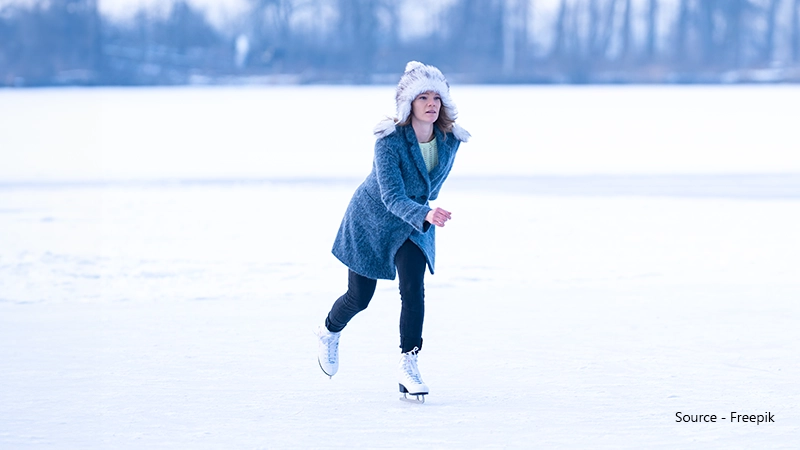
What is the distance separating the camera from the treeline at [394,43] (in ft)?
148

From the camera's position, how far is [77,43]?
47031 mm

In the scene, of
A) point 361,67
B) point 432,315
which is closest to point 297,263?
point 432,315

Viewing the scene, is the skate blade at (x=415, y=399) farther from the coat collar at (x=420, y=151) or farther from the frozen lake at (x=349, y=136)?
the frozen lake at (x=349, y=136)

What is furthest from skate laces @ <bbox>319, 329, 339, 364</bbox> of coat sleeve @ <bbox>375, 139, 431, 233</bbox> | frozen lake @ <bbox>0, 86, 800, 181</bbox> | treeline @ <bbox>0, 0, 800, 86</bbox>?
treeline @ <bbox>0, 0, 800, 86</bbox>

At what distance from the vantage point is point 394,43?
170ft

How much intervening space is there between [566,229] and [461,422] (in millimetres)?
4525

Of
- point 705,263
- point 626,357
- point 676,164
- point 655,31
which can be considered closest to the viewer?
point 626,357

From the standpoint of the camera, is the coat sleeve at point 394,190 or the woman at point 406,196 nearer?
the coat sleeve at point 394,190

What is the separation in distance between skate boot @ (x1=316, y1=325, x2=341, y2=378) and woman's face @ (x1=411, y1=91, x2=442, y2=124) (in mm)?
801

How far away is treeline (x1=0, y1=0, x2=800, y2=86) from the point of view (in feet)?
148

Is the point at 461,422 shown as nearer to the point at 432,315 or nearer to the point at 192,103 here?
the point at 432,315

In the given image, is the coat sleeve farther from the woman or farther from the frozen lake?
the frozen lake

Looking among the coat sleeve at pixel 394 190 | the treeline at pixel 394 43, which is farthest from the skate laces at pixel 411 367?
the treeline at pixel 394 43

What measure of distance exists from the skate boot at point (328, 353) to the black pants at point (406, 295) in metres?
0.05
